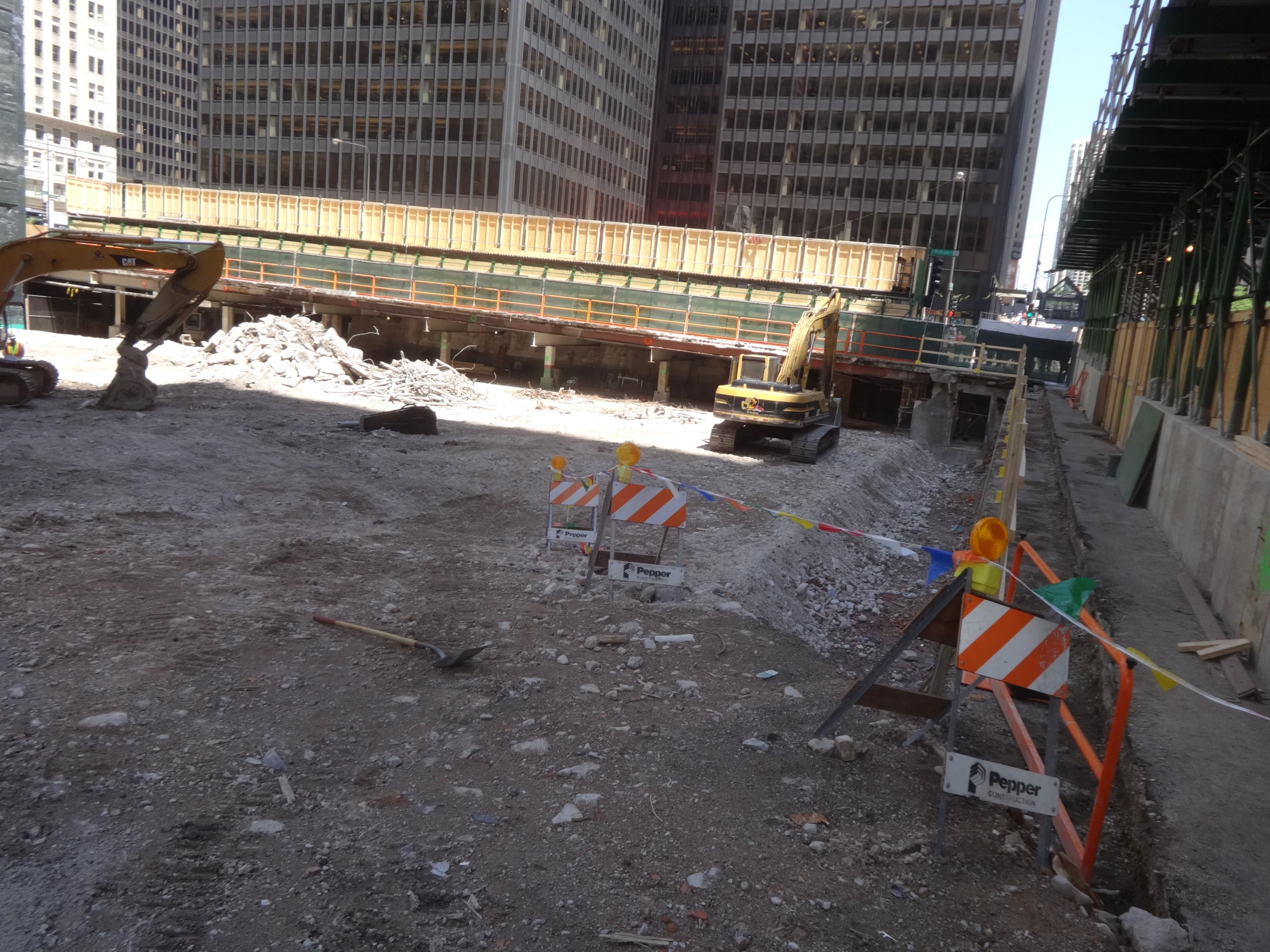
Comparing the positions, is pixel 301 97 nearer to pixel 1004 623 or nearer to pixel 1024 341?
pixel 1024 341

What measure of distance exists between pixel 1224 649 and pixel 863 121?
81.1 m

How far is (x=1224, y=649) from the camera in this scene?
22.8 feet

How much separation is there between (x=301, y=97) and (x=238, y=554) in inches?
2884

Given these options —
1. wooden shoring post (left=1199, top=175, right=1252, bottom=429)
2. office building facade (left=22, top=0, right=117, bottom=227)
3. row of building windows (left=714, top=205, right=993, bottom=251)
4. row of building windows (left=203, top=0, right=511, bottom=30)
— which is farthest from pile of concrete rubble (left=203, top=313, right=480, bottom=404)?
office building facade (left=22, top=0, right=117, bottom=227)

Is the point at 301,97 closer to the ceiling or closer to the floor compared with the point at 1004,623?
closer to the ceiling

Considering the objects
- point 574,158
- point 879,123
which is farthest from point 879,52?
point 574,158

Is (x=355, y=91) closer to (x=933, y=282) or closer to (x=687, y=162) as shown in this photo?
(x=687, y=162)

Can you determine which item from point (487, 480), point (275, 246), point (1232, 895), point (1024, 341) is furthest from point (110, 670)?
point (1024, 341)

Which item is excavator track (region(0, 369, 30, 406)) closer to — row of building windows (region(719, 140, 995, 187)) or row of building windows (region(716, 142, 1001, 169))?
row of building windows (region(719, 140, 995, 187))

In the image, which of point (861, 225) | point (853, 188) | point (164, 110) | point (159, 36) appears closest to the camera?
point (853, 188)

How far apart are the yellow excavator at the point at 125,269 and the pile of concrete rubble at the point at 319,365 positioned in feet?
20.0

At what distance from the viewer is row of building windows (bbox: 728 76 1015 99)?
75.2m

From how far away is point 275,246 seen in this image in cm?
4353

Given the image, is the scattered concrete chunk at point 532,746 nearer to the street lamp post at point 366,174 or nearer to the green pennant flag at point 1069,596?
the green pennant flag at point 1069,596
